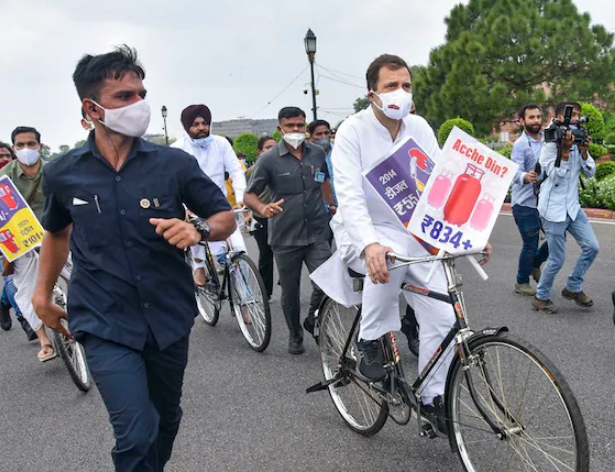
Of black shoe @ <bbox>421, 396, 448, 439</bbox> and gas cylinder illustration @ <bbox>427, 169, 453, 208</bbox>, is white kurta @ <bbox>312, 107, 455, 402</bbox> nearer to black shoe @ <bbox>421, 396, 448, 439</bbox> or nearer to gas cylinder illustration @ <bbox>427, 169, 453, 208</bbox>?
black shoe @ <bbox>421, 396, 448, 439</bbox>

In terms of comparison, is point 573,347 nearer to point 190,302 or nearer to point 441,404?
point 441,404

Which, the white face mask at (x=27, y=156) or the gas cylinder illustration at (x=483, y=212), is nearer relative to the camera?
the gas cylinder illustration at (x=483, y=212)

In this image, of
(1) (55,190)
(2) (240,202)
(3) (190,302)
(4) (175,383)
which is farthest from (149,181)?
(2) (240,202)

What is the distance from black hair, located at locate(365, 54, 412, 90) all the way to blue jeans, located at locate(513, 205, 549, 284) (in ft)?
10.7

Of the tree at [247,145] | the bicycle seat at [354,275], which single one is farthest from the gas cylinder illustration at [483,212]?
the tree at [247,145]

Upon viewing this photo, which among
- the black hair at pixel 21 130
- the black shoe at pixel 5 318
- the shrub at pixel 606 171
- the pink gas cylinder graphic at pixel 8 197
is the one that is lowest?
the black shoe at pixel 5 318

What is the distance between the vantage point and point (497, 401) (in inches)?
90.9

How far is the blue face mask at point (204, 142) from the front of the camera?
5215mm

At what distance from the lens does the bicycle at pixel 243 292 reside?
4.66m

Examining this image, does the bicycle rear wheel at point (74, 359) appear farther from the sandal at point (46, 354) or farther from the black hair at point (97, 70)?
the black hair at point (97, 70)

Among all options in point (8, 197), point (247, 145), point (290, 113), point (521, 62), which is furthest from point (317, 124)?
point (247, 145)

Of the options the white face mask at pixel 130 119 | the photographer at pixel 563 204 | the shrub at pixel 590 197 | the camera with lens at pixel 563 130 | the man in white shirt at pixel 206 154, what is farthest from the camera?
the shrub at pixel 590 197

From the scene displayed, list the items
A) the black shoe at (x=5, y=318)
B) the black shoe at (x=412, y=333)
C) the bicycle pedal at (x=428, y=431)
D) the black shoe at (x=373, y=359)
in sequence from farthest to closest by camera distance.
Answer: the black shoe at (x=5, y=318), the black shoe at (x=412, y=333), the black shoe at (x=373, y=359), the bicycle pedal at (x=428, y=431)

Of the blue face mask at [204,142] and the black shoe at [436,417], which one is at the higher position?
the blue face mask at [204,142]
